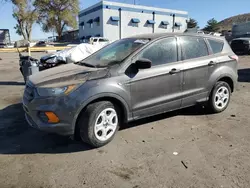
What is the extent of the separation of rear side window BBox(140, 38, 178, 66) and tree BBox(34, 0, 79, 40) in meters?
48.9

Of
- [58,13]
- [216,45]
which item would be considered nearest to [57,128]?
[216,45]

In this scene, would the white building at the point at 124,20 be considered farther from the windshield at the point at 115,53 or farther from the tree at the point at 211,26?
the windshield at the point at 115,53

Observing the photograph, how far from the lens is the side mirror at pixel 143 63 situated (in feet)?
12.6

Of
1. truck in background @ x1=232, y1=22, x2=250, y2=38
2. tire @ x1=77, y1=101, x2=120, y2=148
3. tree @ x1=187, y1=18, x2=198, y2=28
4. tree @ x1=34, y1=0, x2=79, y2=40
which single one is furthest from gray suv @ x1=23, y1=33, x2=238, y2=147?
tree @ x1=187, y1=18, x2=198, y2=28

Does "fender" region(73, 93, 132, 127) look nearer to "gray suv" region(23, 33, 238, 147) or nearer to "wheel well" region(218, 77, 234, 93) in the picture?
"gray suv" region(23, 33, 238, 147)

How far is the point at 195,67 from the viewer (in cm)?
459

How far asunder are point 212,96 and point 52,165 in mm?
3364

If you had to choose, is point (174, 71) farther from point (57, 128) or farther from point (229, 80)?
point (57, 128)

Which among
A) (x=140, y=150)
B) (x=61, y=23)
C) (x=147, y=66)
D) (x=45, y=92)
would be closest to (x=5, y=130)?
(x=45, y=92)

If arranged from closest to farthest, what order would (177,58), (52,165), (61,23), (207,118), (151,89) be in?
(52,165)
(151,89)
(177,58)
(207,118)
(61,23)

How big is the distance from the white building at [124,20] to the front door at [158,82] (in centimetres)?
3894

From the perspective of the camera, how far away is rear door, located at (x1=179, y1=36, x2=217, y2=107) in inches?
179

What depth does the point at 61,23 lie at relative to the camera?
51.5 metres

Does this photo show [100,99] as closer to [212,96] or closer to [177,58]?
[177,58]
